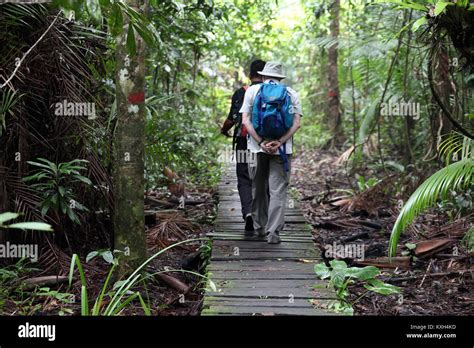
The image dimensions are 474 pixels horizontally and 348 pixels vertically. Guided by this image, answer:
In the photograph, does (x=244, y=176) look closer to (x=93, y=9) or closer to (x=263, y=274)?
(x=263, y=274)

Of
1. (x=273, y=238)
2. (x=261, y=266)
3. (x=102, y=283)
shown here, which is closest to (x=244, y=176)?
(x=273, y=238)

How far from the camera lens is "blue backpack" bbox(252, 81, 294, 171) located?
5.59 metres

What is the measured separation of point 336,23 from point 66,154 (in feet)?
28.8

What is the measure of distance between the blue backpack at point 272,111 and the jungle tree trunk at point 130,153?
4.15 ft

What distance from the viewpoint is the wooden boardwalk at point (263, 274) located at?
416 centimetres

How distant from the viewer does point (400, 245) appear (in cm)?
Answer: 642

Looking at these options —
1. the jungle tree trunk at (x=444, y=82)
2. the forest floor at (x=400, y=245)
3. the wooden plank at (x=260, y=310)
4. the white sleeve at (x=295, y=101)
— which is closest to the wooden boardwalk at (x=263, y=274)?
the wooden plank at (x=260, y=310)

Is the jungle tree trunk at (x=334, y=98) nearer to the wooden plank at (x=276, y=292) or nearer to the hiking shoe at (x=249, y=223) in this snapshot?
the hiking shoe at (x=249, y=223)

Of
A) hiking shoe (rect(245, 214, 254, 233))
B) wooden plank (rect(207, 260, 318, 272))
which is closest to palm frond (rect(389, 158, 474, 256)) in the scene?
wooden plank (rect(207, 260, 318, 272))

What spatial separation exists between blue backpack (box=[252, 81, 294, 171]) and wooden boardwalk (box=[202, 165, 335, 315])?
3.69 feet

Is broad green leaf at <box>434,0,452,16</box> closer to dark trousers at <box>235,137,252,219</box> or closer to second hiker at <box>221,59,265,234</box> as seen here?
second hiker at <box>221,59,265,234</box>

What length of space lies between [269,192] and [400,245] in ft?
5.16
